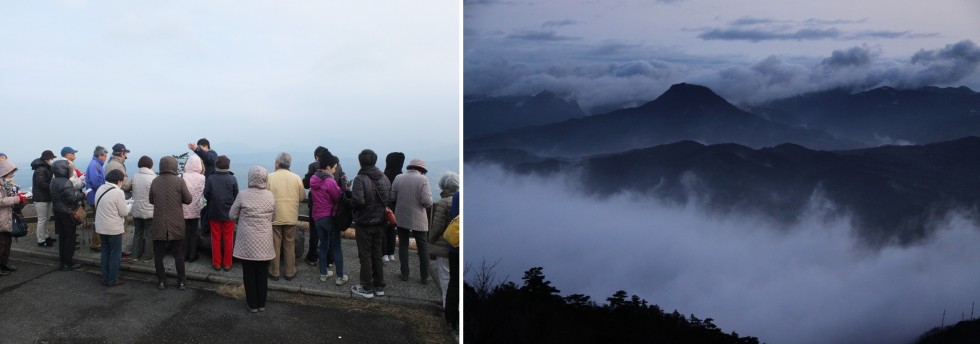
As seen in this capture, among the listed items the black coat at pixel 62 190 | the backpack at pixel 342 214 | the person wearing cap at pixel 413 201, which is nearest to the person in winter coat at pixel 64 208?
the black coat at pixel 62 190

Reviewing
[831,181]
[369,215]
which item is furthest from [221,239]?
[831,181]

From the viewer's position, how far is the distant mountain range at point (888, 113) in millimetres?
2705

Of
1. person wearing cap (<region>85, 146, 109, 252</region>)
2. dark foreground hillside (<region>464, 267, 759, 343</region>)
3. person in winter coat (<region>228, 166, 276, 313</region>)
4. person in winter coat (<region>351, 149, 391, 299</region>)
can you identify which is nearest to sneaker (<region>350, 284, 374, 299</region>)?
person in winter coat (<region>351, 149, 391, 299</region>)

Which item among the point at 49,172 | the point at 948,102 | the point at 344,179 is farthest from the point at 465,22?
the point at 49,172

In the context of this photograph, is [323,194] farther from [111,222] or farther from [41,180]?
[41,180]

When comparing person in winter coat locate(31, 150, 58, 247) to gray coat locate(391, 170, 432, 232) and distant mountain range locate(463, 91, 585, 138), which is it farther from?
distant mountain range locate(463, 91, 585, 138)

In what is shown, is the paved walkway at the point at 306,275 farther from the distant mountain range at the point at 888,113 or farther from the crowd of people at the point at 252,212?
the distant mountain range at the point at 888,113

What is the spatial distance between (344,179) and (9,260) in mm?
2964

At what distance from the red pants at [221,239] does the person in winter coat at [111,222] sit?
597 mm

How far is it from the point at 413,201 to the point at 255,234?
1025mm

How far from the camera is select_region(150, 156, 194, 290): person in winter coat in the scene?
13.0 ft

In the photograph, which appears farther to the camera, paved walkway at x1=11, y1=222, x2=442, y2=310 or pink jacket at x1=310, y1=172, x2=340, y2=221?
pink jacket at x1=310, y1=172, x2=340, y2=221

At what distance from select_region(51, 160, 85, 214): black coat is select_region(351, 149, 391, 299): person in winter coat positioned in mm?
2342

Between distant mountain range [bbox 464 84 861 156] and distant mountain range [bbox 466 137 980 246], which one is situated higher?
distant mountain range [bbox 464 84 861 156]
